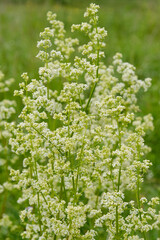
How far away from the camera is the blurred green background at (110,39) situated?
6383 mm

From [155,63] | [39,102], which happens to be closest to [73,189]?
[39,102]

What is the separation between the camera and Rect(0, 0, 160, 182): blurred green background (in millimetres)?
6383

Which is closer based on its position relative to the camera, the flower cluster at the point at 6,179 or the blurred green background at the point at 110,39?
the flower cluster at the point at 6,179

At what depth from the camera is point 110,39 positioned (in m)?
9.99

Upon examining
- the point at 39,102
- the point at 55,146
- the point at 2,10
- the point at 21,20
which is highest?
the point at 2,10

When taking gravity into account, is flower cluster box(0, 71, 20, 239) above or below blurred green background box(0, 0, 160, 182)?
below

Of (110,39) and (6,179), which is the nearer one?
(6,179)

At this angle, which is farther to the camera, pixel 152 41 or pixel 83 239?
pixel 152 41

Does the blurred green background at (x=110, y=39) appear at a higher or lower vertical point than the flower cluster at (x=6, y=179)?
higher

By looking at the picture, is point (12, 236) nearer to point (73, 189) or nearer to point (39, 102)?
point (73, 189)

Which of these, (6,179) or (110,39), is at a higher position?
(110,39)

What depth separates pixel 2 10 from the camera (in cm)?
1327

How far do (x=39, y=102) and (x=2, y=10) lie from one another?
11.9m

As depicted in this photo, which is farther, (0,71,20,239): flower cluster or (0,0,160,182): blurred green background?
(0,0,160,182): blurred green background
